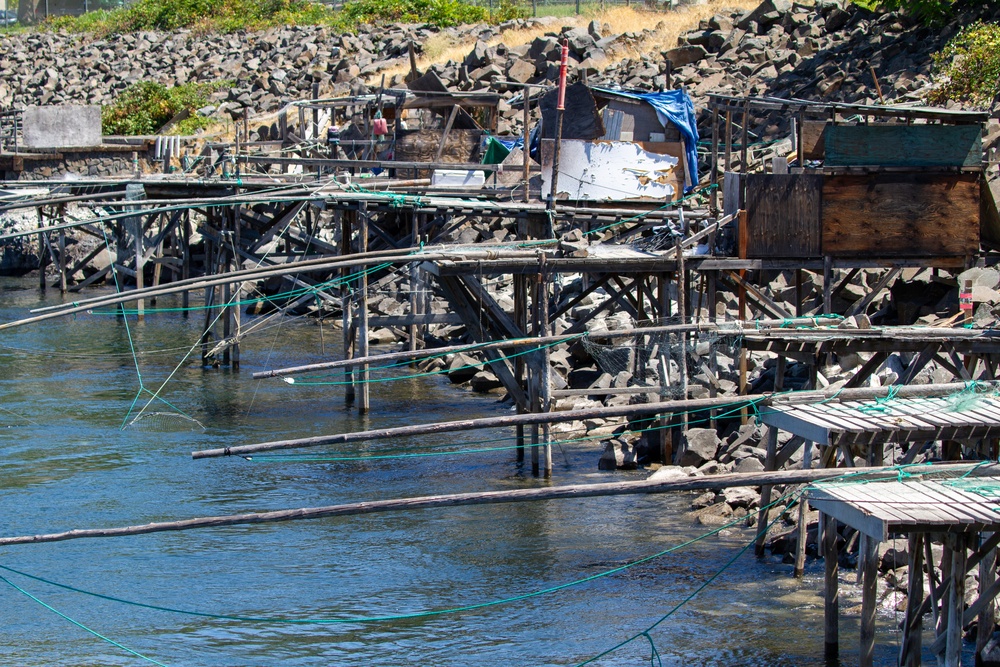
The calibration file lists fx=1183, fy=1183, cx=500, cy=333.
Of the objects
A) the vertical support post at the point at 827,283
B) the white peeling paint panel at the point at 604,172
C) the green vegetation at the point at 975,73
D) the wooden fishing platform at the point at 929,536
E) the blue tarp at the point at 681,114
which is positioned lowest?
the wooden fishing platform at the point at 929,536

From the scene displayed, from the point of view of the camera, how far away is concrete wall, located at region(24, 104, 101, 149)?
39.9 meters

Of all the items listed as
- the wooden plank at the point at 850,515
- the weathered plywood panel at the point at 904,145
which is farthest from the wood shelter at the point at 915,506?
the weathered plywood panel at the point at 904,145

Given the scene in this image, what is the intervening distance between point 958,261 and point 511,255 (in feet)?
22.2

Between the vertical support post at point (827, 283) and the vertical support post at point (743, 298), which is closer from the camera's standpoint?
the vertical support post at point (743, 298)

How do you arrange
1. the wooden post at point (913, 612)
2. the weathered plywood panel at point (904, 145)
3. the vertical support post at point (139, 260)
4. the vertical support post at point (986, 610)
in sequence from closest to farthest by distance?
the wooden post at point (913, 612) < the vertical support post at point (986, 610) < the weathered plywood panel at point (904, 145) < the vertical support post at point (139, 260)

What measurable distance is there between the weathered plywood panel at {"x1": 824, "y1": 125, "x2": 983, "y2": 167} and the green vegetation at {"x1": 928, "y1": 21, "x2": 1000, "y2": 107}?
647cm

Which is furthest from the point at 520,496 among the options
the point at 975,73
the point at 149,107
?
the point at 149,107

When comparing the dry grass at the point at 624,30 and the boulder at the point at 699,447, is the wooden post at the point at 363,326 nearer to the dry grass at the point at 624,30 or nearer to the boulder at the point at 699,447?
the boulder at the point at 699,447

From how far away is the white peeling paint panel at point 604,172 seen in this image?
Result: 2216cm

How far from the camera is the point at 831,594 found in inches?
393

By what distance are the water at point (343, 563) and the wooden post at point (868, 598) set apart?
1.52 metres

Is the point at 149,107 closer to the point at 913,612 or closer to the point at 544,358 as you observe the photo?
the point at 544,358

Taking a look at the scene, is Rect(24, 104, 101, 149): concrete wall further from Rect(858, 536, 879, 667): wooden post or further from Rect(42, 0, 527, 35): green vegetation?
Rect(858, 536, 879, 667): wooden post

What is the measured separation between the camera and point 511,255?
52.6 ft
